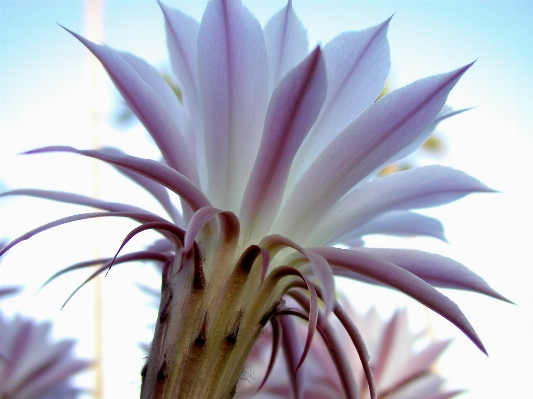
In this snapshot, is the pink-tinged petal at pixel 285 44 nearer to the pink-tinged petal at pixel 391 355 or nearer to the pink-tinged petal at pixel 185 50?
the pink-tinged petal at pixel 185 50

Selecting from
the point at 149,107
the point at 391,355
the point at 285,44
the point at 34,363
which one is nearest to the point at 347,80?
the point at 285,44

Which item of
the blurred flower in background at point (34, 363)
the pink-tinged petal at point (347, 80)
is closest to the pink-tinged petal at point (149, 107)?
the pink-tinged petal at point (347, 80)

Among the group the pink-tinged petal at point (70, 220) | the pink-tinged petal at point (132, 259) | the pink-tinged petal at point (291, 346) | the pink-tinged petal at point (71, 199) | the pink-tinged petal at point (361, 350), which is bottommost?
the pink-tinged petal at point (361, 350)

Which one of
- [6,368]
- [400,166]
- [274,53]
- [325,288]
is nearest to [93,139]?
[400,166]

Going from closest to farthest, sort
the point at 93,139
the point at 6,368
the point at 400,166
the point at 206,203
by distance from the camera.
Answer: the point at 206,203 < the point at 6,368 < the point at 400,166 < the point at 93,139

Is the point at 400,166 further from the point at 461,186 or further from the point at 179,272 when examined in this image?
the point at 179,272

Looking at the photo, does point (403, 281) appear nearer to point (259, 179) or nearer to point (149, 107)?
point (259, 179)
